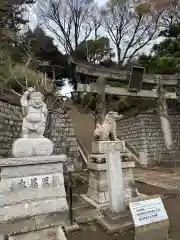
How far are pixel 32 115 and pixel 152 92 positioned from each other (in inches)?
338

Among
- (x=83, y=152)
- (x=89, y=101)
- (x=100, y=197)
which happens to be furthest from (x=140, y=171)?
(x=89, y=101)

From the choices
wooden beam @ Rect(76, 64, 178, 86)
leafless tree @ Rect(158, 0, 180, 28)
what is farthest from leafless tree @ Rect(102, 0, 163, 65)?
wooden beam @ Rect(76, 64, 178, 86)

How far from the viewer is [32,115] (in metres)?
4.47

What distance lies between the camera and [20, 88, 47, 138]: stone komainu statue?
4.43m

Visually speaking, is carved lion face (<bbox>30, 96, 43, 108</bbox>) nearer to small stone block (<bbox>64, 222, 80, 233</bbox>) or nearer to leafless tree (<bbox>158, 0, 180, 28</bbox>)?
small stone block (<bbox>64, 222, 80, 233</bbox>)

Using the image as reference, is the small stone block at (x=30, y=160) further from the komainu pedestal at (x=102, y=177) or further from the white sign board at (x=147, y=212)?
the white sign board at (x=147, y=212)

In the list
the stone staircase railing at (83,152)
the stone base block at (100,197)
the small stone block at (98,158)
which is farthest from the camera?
the stone staircase railing at (83,152)

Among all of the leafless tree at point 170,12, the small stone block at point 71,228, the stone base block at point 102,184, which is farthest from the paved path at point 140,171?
the leafless tree at point 170,12

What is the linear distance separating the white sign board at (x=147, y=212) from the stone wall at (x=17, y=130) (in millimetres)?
5872

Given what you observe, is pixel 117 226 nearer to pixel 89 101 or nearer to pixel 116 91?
pixel 116 91

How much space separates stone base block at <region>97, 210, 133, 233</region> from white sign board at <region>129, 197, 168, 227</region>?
2.49 feet

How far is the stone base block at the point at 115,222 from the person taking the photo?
3820 mm

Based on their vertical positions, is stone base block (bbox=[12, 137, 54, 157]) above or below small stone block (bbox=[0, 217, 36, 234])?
above

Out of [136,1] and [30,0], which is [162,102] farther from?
[136,1]
